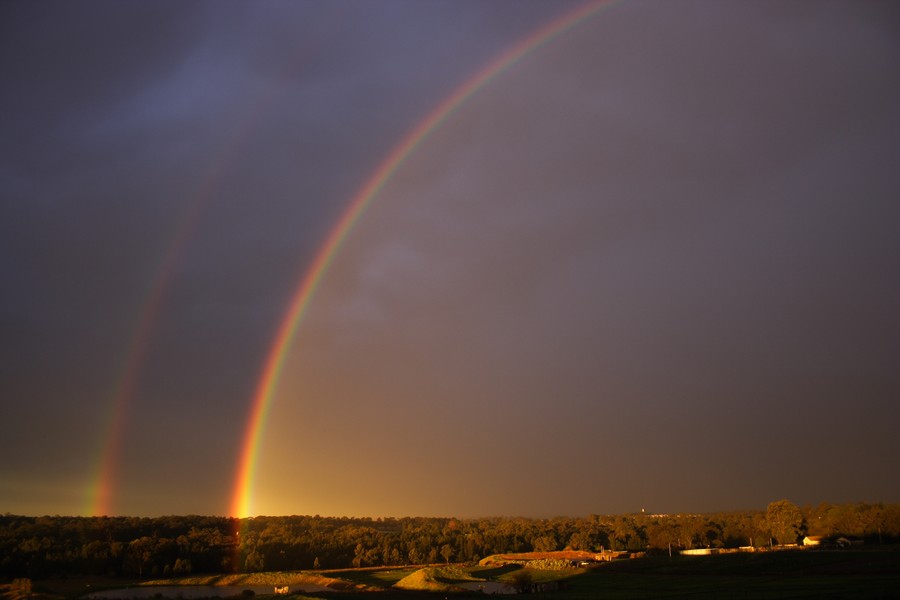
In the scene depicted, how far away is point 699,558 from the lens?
89688mm

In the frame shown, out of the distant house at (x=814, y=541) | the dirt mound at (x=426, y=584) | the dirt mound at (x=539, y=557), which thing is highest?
the distant house at (x=814, y=541)

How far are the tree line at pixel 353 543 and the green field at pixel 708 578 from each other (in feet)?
46.5

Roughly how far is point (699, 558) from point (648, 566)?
823 cm

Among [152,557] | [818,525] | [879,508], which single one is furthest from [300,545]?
[879,508]

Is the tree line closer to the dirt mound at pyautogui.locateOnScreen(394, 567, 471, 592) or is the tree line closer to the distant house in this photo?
the distant house

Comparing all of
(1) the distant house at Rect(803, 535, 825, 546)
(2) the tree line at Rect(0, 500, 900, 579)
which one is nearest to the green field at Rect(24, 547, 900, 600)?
(2) the tree line at Rect(0, 500, 900, 579)

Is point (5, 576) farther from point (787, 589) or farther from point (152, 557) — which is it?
point (787, 589)

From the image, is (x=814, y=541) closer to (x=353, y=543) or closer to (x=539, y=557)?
(x=539, y=557)

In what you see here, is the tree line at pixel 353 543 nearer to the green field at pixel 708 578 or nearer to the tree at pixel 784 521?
the tree at pixel 784 521

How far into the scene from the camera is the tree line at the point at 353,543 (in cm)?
10225

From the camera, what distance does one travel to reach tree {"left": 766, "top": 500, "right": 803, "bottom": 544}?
371 feet

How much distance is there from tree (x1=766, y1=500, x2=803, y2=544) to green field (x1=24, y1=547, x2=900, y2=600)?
30655 millimetres

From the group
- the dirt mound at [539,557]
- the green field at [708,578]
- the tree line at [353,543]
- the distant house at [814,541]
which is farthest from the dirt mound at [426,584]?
the distant house at [814,541]

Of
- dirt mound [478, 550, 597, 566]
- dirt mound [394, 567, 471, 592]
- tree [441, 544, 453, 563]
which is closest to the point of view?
dirt mound [394, 567, 471, 592]
